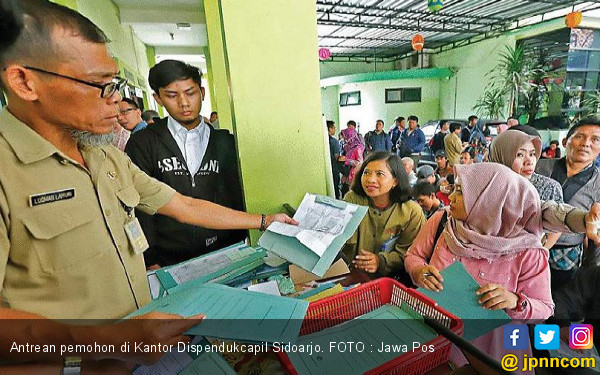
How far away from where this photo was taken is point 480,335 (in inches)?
36.2

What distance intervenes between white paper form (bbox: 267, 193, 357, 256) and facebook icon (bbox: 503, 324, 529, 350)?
0.59 m

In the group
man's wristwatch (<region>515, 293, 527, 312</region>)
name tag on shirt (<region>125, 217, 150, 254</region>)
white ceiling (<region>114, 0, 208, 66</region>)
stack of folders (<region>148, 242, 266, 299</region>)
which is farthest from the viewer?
white ceiling (<region>114, 0, 208, 66</region>)

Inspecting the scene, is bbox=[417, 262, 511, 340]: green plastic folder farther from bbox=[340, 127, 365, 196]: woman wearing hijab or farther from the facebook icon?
bbox=[340, 127, 365, 196]: woman wearing hijab

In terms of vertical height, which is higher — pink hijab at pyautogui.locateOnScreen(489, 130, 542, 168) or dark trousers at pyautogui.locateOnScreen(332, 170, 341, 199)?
pink hijab at pyautogui.locateOnScreen(489, 130, 542, 168)

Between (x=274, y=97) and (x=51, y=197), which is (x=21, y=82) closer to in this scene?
(x=51, y=197)

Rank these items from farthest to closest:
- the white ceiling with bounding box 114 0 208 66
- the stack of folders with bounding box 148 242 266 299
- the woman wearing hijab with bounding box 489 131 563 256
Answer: the white ceiling with bounding box 114 0 208 66 < the woman wearing hijab with bounding box 489 131 563 256 < the stack of folders with bounding box 148 242 266 299

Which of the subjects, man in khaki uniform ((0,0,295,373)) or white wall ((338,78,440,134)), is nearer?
man in khaki uniform ((0,0,295,373))

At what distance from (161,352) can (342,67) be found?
599 inches

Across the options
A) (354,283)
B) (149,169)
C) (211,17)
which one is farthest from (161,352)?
(211,17)

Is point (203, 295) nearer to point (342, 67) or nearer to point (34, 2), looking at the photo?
point (34, 2)

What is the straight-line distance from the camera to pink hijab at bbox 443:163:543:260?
1.18 m

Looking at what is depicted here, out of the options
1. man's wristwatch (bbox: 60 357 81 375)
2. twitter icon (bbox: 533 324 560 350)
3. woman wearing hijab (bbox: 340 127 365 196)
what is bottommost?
woman wearing hijab (bbox: 340 127 365 196)

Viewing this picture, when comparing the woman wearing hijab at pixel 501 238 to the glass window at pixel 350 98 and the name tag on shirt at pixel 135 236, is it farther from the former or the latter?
the glass window at pixel 350 98

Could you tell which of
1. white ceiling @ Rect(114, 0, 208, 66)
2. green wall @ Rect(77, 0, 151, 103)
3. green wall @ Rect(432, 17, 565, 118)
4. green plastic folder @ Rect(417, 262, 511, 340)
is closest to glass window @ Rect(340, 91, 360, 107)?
green wall @ Rect(432, 17, 565, 118)
